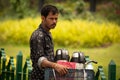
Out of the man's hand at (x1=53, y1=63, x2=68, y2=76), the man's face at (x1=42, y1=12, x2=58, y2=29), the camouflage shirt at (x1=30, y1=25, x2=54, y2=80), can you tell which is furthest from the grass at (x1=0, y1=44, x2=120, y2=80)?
the man's hand at (x1=53, y1=63, x2=68, y2=76)

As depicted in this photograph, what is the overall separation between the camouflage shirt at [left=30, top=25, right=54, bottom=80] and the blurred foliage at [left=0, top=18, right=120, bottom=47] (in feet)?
33.1

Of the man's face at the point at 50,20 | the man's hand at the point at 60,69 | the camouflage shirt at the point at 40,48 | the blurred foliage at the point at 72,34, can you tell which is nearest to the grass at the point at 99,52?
the blurred foliage at the point at 72,34

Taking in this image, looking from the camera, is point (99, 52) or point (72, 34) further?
point (72, 34)

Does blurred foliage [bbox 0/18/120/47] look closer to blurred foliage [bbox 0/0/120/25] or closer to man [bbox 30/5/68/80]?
blurred foliage [bbox 0/0/120/25]

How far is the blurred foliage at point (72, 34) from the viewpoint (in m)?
14.6

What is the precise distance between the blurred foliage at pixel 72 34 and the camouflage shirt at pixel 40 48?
10.1 m

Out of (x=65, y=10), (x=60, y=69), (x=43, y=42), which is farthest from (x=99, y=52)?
(x=60, y=69)

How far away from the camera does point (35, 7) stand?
74.0ft

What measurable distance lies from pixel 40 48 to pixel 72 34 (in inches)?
427

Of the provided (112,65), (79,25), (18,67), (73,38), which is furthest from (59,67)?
(79,25)

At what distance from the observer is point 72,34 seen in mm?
14992

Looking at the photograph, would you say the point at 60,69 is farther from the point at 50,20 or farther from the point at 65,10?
the point at 65,10

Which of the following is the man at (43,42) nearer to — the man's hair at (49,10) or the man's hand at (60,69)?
the man's hair at (49,10)

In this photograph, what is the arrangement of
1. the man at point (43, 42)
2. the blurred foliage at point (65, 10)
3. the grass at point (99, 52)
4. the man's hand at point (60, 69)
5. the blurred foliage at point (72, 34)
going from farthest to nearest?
the blurred foliage at point (65, 10), the blurred foliage at point (72, 34), the grass at point (99, 52), the man at point (43, 42), the man's hand at point (60, 69)
